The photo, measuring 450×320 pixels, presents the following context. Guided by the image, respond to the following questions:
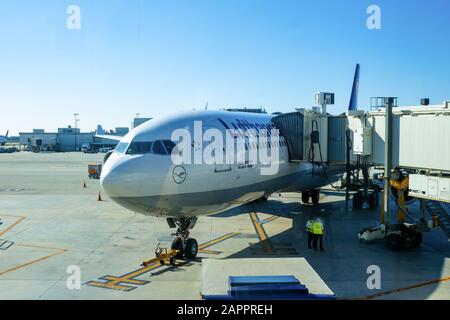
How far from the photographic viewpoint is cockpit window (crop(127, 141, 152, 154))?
15.3 meters

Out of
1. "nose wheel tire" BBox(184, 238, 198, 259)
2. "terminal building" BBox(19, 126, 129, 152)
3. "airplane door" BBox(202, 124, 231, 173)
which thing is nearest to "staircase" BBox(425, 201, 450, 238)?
"airplane door" BBox(202, 124, 231, 173)

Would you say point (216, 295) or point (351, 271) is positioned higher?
point (216, 295)

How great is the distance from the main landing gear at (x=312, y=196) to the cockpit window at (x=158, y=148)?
17217 mm

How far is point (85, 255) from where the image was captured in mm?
18156

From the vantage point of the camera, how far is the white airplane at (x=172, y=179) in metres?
14.6

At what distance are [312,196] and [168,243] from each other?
1361 centimetres

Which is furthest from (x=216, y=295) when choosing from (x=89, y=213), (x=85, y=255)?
(x=89, y=213)

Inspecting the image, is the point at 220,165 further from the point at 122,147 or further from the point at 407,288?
the point at 407,288

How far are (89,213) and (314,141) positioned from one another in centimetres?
1446

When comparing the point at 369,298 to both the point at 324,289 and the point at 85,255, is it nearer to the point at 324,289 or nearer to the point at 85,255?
the point at 324,289

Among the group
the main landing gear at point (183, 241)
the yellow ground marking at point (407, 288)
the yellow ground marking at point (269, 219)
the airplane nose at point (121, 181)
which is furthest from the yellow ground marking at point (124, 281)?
the yellow ground marking at point (269, 219)

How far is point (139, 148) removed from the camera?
1538 centimetres

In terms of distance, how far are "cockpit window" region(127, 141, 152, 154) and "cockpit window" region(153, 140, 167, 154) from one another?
165 mm
